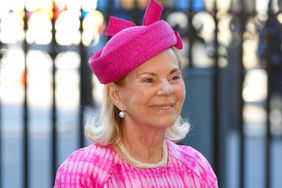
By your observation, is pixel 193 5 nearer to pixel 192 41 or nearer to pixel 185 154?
pixel 192 41

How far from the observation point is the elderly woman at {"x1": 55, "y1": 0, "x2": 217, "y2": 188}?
213 centimetres

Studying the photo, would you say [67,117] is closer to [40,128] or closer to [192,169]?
[40,128]

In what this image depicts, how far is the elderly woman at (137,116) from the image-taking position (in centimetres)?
213

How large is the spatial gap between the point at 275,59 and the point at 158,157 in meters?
2.48

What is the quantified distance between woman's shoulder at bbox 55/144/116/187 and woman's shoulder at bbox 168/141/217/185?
24 centimetres

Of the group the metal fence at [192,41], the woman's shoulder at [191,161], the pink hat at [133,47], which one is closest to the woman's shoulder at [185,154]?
the woman's shoulder at [191,161]

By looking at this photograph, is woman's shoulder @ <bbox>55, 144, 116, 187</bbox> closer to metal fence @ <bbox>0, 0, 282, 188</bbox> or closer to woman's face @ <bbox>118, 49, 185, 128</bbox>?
woman's face @ <bbox>118, 49, 185, 128</bbox>

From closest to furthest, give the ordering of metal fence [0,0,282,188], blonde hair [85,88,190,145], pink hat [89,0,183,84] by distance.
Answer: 1. pink hat [89,0,183,84]
2. blonde hair [85,88,190,145]
3. metal fence [0,0,282,188]

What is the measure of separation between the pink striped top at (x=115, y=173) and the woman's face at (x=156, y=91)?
0.16 meters

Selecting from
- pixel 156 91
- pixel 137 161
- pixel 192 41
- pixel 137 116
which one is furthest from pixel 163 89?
pixel 192 41

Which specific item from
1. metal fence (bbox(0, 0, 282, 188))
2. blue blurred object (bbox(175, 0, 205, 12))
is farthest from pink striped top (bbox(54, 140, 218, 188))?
blue blurred object (bbox(175, 0, 205, 12))

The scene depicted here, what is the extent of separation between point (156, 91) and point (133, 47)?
0.16 metres

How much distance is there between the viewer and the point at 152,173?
219 cm

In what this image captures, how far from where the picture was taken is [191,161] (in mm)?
2322
